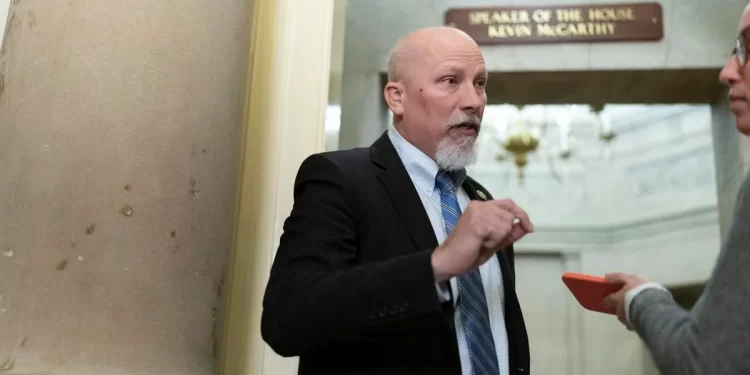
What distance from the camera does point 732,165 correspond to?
3.95 m

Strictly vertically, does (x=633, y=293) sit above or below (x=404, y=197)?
below

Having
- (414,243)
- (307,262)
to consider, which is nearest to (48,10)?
(307,262)

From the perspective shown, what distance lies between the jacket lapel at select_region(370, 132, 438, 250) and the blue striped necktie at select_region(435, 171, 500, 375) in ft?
0.24

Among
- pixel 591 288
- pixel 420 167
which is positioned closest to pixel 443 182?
pixel 420 167

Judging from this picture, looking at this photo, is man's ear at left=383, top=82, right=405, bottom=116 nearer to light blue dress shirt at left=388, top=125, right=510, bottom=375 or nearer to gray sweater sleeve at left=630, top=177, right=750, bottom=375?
light blue dress shirt at left=388, top=125, right=510, bottom=375

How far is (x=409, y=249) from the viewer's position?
1477mm

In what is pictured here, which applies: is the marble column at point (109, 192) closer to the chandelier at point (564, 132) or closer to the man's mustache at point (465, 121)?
the man's mustache at point (465, 121)

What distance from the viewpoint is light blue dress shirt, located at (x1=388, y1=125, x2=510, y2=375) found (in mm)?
1513

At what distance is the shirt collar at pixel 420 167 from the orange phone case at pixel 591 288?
41 centimetres

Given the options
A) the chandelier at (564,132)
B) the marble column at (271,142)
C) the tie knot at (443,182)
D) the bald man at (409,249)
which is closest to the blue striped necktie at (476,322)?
the bald man at (409,249)

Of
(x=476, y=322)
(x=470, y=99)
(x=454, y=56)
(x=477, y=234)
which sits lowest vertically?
(x=476, y=322)

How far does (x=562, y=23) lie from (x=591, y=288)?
2.84 m

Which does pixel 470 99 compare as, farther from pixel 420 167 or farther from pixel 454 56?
pixel 420 167

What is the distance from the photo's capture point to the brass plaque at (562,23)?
3875 millimetres
